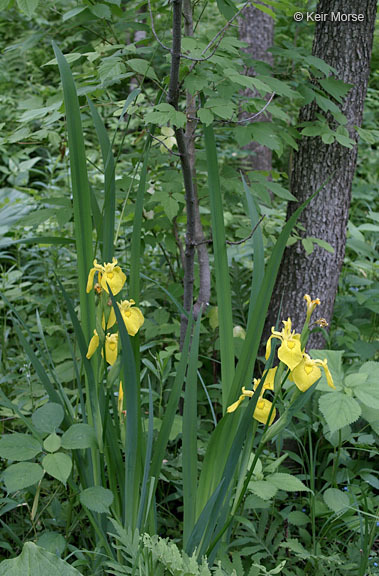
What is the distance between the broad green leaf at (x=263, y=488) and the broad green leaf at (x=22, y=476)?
435 mm

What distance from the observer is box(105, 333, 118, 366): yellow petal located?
1062 mm

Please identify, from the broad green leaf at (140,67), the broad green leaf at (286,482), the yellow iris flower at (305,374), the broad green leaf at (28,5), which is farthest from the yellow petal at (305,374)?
the broad green leaf at (28,5)

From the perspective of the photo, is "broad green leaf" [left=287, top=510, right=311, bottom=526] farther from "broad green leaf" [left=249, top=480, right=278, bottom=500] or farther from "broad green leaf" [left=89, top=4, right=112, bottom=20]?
"broad green leaf" [left=89, top=4, right=112, bottom=20]

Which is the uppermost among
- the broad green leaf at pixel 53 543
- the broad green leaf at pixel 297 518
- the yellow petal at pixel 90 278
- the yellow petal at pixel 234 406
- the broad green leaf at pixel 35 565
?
the yellow petal at pixel 90 278

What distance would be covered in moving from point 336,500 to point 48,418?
2.36 feet

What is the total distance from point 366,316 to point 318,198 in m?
0.61

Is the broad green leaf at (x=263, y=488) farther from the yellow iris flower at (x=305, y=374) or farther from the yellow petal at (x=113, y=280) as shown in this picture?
the yellow petal at (x=113, y=280)

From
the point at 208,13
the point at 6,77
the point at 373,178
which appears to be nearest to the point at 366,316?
the point at 373,178

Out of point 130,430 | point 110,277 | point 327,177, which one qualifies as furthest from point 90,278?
point 327,177

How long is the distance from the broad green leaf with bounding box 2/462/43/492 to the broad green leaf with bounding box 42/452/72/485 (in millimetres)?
31

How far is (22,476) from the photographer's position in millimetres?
1004

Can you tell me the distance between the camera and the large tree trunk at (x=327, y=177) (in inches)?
73.9

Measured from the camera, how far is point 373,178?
5.09 meters

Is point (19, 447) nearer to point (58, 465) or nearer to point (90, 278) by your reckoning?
point (58, 465)
